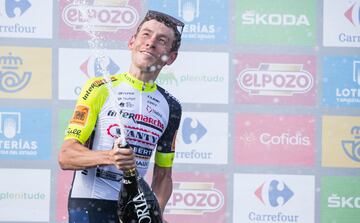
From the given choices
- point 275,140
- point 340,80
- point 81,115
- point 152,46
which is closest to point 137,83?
point 152,46

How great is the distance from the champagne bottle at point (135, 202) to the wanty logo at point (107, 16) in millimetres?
2240

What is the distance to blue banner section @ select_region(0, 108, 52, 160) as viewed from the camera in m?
4.75

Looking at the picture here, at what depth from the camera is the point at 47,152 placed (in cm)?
477

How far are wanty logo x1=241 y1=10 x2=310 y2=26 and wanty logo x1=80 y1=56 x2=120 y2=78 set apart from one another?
93 cm

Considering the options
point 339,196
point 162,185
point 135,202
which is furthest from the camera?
point 339,196

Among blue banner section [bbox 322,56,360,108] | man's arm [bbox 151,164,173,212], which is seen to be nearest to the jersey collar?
man's arm [bbox 151,164,173,212]

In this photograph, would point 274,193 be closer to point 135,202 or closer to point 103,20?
point 103,20

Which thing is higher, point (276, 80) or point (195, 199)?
point (276, 80)

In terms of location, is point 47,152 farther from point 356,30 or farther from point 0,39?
point 356,30

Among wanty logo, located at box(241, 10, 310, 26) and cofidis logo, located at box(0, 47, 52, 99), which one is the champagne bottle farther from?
wanty logo, located at box(241, 10, 310, 26)

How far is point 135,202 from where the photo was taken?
8.80 ft

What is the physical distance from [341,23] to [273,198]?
1268 mm

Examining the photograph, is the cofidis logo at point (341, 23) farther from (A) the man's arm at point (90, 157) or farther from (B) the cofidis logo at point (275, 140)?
(A) the man's arm at point (90, 157)

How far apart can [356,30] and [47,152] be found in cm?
223
